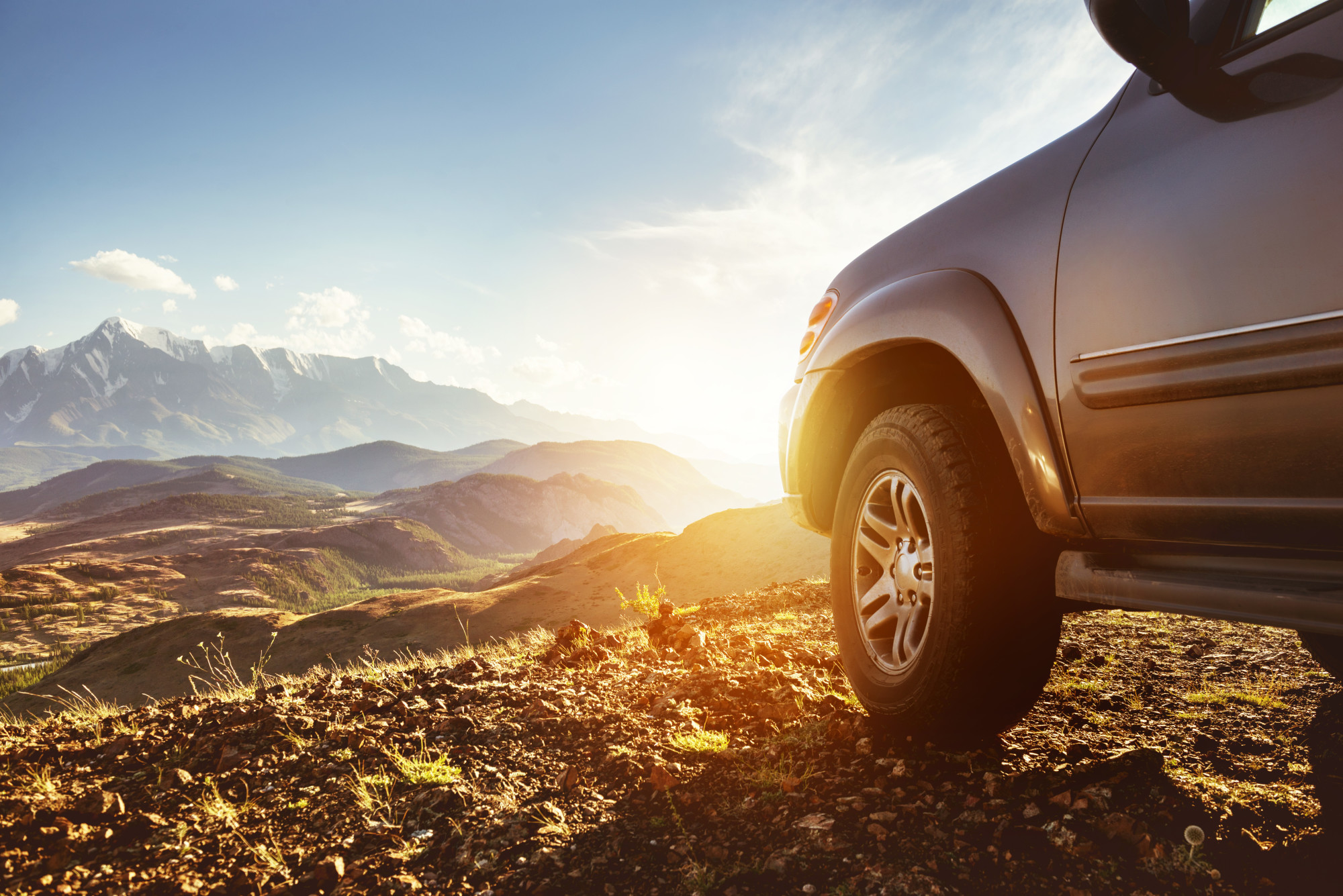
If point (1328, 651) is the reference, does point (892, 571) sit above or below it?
above

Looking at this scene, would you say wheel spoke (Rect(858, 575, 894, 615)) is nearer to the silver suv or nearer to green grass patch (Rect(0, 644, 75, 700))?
the silver suv

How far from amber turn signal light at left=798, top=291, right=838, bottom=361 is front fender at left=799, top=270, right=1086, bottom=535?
2.11 feet

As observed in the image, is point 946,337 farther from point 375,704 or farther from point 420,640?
point 420,640

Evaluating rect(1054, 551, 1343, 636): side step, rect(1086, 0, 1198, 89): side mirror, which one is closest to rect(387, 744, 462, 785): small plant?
rect(1054, 551, 1343, 636): side step

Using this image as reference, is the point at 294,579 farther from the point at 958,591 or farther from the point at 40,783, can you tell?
the point at 958,591

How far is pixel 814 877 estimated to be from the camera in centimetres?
173

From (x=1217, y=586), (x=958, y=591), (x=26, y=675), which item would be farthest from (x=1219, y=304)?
(x=26, y=675)

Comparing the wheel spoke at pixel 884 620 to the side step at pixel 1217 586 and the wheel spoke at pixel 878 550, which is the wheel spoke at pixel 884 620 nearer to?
the wheel spoke at pixel 878 550

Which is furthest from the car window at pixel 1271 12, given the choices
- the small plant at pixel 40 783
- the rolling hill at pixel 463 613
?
the rolling hill at pixel 463 613

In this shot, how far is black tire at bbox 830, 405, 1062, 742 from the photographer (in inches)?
78.0

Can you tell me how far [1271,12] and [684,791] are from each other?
292 centimetres

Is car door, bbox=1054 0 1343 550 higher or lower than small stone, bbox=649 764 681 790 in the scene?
higher

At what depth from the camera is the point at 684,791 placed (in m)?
2.27

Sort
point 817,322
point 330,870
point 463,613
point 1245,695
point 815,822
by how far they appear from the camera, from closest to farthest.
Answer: point 330,870, point 815,822, point 1245,695, point 817,322, point 463,613
